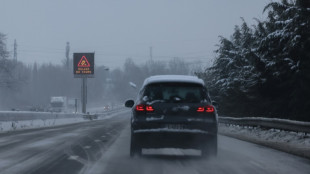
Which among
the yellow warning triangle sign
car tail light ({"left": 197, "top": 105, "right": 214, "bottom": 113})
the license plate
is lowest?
the license plate

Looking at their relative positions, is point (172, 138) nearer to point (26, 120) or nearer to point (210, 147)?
point (210, 147)

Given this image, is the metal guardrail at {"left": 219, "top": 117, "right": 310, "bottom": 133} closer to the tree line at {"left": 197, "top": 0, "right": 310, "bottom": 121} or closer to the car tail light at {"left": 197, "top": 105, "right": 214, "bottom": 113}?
the tree line at {"left": 197, "top": 0, "right": 310, "bottom": 121}

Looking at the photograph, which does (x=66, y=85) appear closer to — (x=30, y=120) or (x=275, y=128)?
(x=30, y=120)

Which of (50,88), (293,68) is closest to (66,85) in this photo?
(50,88)

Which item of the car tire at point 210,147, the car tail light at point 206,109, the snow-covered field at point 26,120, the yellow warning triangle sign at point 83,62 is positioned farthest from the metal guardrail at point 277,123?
the yellow warning triangle sign at point 83,62

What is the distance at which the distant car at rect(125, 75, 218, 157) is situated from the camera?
11.0m

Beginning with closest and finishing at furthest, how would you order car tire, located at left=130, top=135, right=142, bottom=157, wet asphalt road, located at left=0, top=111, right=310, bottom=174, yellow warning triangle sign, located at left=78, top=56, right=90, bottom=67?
wet asphalt road, located at left=0, top=111, right=310, bottom=174, car tire, located at left=130, top=135, right=142, bottom=157, yellow warning triangle sign, located at left=78, top=56, right=90, bottom=67

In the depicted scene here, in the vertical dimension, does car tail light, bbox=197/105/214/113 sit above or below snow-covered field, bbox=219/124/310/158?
above

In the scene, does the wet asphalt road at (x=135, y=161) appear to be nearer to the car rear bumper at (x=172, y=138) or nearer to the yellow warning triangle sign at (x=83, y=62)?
the car rear bumper at (x=172, y=138)

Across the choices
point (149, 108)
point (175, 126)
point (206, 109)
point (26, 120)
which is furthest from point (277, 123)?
point (26, 120)

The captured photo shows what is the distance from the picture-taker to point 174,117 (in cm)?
1101

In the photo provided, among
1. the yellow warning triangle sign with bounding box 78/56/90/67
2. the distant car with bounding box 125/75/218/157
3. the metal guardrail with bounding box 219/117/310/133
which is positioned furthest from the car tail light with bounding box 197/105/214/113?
the yellow warning triangle sign with bounding box 78/56/90/67

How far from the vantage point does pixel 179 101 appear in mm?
11078

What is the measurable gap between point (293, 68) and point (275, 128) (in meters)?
2.52
